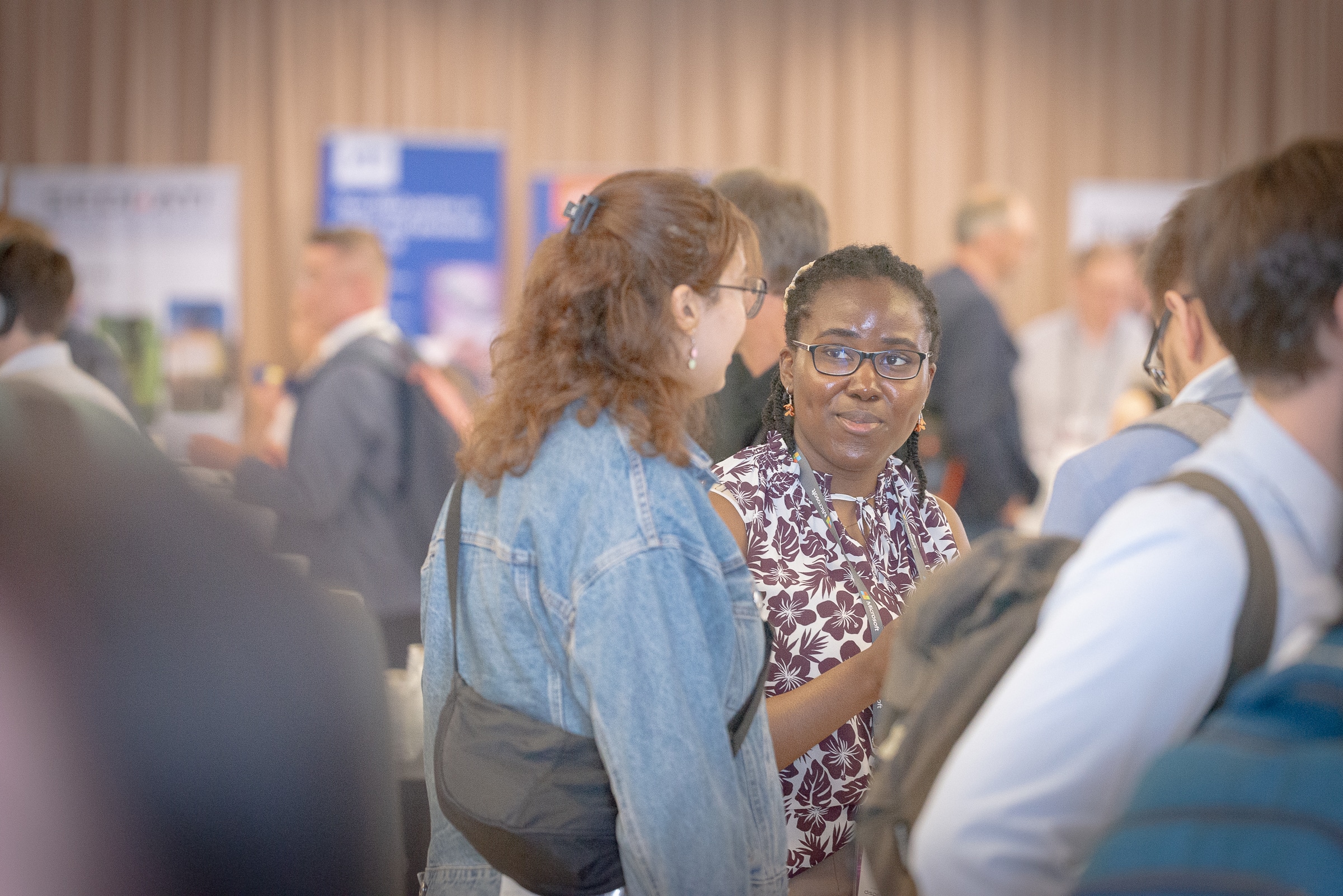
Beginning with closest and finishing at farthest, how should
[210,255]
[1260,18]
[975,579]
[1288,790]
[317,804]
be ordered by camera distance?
1. [1288,790]
2. [975,579]
3. [317,804]
4. [210,255]
5. [1260,18]

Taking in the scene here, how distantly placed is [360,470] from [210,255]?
3124 millimetres

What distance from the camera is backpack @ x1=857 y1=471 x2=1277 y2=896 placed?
1.10 m

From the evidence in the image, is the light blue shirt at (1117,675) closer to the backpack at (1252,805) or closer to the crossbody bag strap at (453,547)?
the backpack at (1252,805)

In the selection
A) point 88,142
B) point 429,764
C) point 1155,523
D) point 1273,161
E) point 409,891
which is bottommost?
point 409,891

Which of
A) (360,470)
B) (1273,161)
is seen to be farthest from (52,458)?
(360,470)

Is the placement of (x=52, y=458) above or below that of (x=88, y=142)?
below

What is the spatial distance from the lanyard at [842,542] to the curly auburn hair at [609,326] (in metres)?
0.35

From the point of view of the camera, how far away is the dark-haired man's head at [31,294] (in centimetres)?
280

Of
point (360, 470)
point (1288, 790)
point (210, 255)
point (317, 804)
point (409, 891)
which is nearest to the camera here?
point (1288, 790)

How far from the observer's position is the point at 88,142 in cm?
663

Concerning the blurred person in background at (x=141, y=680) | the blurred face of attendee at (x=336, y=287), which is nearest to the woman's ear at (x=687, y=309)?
the blurred person in background at (x=141, y=680)

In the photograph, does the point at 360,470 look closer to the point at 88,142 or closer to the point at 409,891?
the point at 409,891

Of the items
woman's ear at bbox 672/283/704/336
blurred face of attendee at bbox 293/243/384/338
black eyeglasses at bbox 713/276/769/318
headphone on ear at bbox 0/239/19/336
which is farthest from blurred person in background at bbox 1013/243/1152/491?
woman's ear at bbox 672/283/704/336

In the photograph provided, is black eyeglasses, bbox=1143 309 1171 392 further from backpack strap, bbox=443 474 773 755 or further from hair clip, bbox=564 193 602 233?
hair clip, bbox=564 193 602 233
